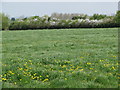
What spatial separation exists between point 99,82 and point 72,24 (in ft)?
146

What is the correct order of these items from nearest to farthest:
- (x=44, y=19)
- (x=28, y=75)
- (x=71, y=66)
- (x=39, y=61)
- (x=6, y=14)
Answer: (x=28, y=75) < (x=71, y=66) < (x=39, y=61) < (x=44, y=19) < (x=6, y=14)

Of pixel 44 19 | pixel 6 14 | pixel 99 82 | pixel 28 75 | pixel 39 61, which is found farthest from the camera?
pixel 6 14

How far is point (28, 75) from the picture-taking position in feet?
33.7

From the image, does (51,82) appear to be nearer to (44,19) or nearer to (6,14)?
(44,19)

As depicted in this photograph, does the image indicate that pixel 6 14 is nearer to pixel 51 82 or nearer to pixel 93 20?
pixel 93 20

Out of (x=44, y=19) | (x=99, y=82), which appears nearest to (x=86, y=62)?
(x=99, y=82)

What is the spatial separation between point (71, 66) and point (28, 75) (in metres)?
2.70

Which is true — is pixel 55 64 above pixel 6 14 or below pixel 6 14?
below

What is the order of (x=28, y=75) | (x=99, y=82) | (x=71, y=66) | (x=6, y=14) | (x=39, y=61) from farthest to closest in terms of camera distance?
1. (x=6, y=14)
2. (x=39, y=61)
3. (x=71, y=66)
4. (x=28, y=75)
5. (x=99, y=82)

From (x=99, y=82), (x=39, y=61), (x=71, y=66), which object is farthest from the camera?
(x=39, y=61)

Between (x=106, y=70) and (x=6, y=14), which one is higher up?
(x=6, y=14)

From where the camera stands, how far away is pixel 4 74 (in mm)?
10617

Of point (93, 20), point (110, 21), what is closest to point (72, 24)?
point (93, 20)

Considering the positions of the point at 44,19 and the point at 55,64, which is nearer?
the point at 55,64
